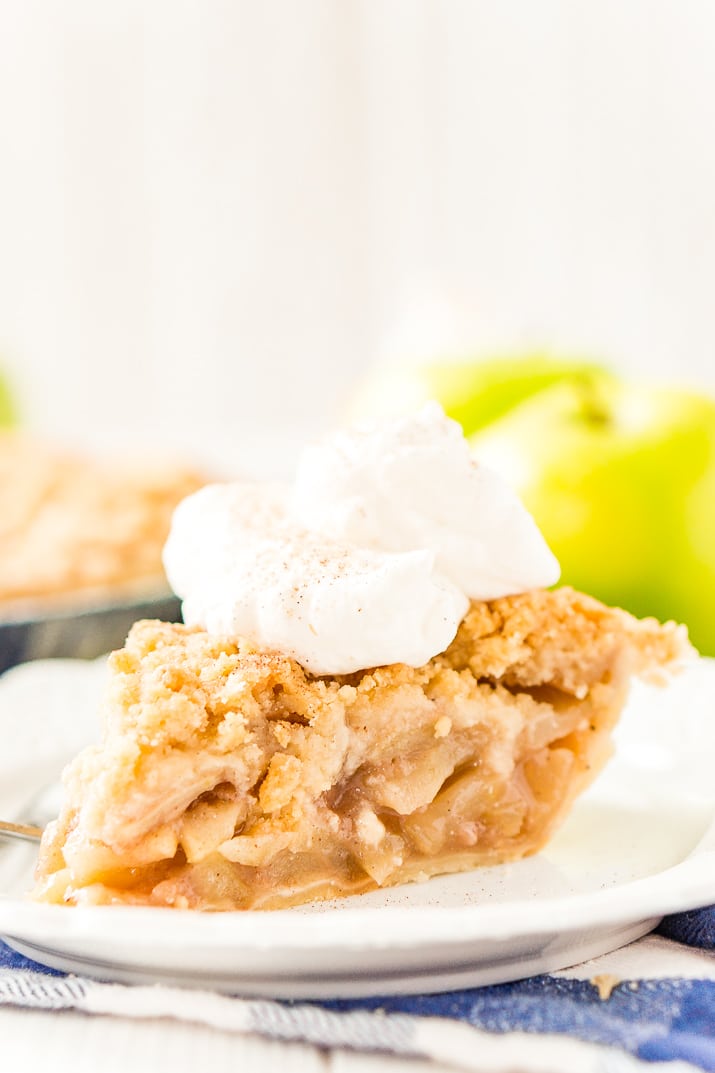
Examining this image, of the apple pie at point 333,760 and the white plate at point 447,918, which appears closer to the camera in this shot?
the white plate at point 447,918

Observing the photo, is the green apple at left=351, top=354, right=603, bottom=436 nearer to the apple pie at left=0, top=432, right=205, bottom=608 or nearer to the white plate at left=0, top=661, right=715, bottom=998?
the apple pie at left=0, top=432, right=205, bottom=608

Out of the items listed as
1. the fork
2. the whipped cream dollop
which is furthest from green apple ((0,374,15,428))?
the fork

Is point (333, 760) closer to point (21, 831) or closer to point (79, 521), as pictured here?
point (21, 831)

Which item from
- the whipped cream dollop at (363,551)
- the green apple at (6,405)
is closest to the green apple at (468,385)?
the green apple at (6,405)

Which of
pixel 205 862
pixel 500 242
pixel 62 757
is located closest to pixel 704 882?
pixel 205 862

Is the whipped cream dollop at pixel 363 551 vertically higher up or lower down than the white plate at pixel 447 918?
higher up

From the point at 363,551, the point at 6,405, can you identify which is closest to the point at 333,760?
the point at 363,551

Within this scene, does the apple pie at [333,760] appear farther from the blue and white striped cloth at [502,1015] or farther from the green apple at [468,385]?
the green apple at [468,385]
